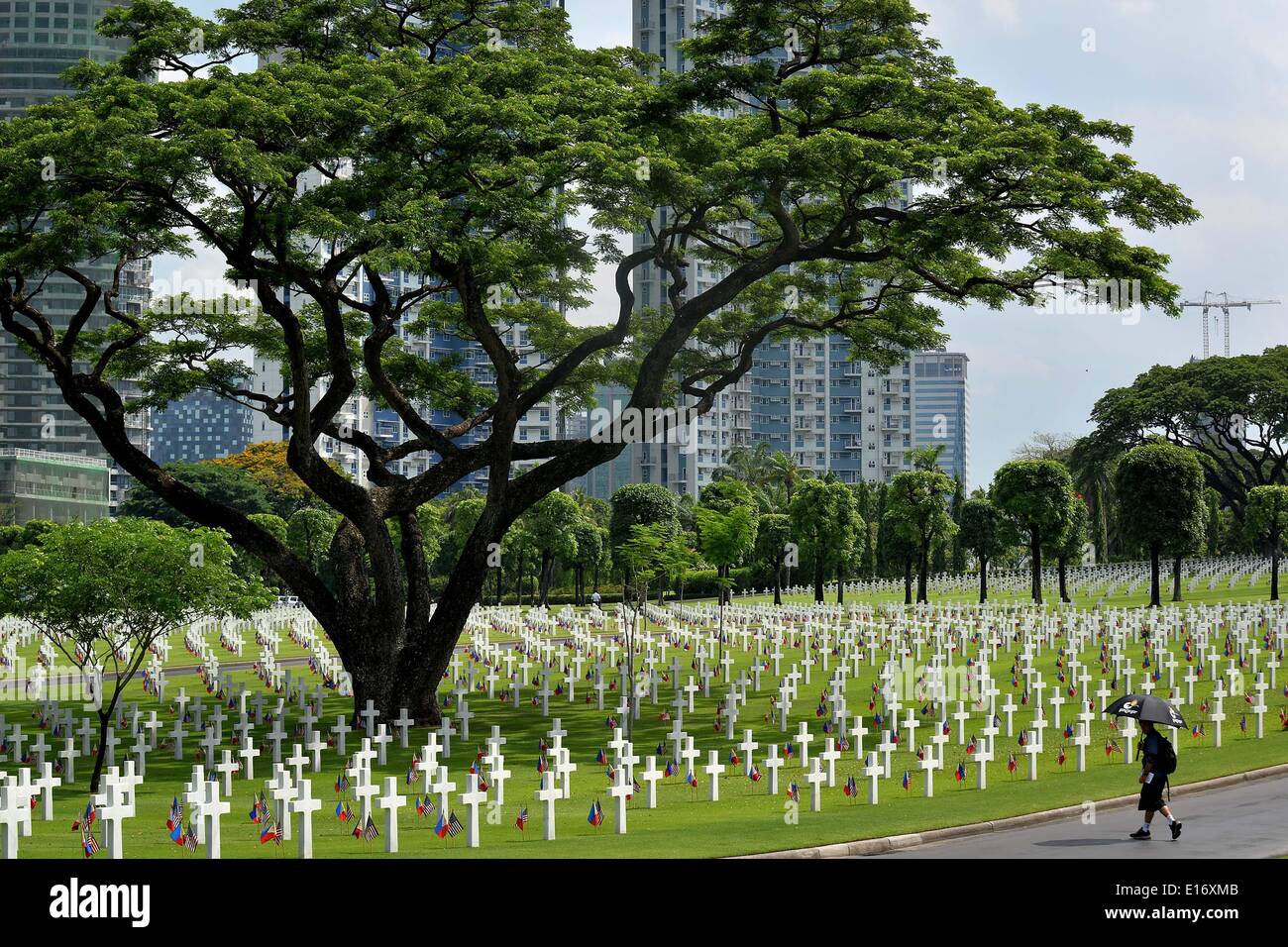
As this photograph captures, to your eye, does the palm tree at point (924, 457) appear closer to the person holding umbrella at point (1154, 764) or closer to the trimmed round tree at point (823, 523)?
the trimmed round tree at point (823, 523)

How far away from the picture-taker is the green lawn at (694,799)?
48.0ft

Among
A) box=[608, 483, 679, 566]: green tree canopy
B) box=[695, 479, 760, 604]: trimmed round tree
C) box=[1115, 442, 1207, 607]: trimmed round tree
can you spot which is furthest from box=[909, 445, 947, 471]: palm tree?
box=[695, 479, 760, 604]: trimmed round tree

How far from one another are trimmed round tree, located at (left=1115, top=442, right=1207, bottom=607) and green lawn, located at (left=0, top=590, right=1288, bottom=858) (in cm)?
2828

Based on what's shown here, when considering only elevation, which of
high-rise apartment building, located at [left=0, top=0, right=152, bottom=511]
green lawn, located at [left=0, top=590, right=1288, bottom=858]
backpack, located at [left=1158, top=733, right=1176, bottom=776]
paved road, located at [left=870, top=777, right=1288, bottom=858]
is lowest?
green lawn, located at [left=0, top=590, right=1288, bottom=858]

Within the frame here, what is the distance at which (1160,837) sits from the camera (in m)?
14.2

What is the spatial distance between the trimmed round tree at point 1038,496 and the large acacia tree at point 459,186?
29.3 metres

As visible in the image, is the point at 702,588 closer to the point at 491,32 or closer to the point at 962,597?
the point at 962,597

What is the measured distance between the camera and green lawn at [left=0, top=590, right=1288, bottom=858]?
48.0 ft

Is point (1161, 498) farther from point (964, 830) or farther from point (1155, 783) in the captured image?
point (1155, 783)

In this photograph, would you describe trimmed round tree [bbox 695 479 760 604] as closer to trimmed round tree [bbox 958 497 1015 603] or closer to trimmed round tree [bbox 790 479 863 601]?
trimmed round tree [bbox 790 479 863 601]

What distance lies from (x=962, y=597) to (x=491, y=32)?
156ft

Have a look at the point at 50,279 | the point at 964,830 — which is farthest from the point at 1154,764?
the point at 50,279

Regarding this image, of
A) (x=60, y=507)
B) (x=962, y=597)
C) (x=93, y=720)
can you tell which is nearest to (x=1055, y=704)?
(x=93, y=720)

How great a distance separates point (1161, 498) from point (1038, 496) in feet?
17.0
